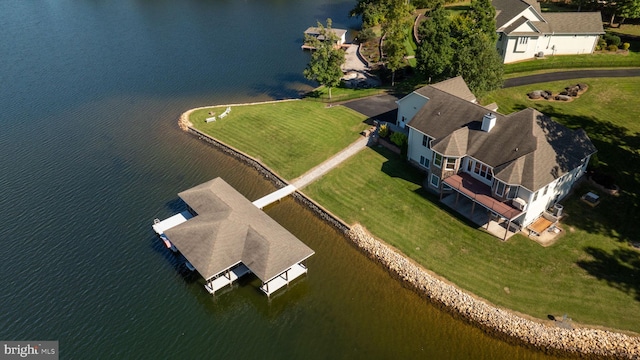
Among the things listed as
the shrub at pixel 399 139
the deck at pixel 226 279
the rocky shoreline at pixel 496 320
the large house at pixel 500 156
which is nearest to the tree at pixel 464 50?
the large house at pixel 500 156

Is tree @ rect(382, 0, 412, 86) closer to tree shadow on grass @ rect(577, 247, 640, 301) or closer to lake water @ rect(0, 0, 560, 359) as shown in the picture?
lake water @ rect(0, 0, 560, 359)

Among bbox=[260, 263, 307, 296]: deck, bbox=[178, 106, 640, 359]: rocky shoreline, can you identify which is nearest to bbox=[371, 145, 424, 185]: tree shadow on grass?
bbox=[178, 106, 640, 359]: rocky shoreline

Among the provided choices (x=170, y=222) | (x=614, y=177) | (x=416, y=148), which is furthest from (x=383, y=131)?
(x=170, y=222)

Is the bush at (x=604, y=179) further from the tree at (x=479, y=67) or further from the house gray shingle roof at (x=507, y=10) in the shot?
the house gray shingle roof at (x=507, y=10)

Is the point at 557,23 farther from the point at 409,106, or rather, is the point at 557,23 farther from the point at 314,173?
the point at 314,173

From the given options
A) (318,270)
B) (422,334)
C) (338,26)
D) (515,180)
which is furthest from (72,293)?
(338,26)

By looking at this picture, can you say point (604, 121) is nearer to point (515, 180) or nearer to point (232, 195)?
point (515, 180)
